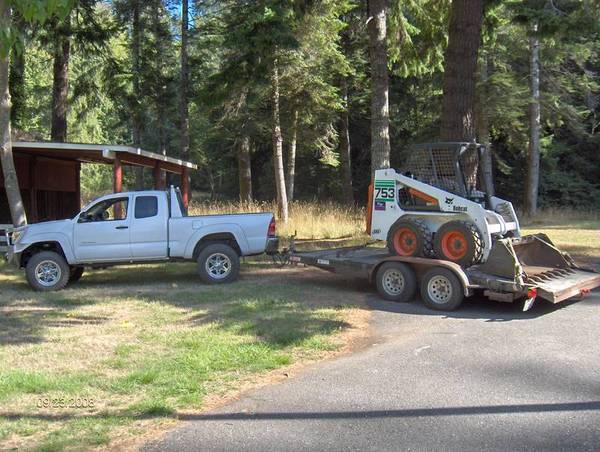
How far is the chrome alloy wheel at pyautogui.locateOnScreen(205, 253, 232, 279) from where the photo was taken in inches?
465

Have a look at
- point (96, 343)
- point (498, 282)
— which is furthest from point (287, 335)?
point (498, 282)

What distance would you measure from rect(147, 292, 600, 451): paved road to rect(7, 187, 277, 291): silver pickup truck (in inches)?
185

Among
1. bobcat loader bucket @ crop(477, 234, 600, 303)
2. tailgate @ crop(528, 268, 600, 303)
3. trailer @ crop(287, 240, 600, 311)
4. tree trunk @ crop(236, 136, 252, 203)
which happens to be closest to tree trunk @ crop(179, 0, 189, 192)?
Answer: tree trunk @ crop(236, 136, 252, 203)

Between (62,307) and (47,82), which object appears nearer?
(62,307)

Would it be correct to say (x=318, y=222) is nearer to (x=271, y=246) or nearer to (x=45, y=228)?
(x=271, y=246)

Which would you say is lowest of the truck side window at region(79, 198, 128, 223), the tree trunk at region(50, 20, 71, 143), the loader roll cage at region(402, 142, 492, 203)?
the truck side window at region(79, 198, 128, 223)

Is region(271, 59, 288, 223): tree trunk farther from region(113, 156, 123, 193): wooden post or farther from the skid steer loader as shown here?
the skid steer loader

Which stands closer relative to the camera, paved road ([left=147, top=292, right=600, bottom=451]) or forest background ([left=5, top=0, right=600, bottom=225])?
paved road ([left=147, top=292, right=600, bottom=451])

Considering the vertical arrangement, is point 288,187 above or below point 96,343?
above

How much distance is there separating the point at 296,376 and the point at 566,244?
1287cm

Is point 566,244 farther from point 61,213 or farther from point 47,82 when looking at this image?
point 47,82

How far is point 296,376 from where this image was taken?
20.1 ft

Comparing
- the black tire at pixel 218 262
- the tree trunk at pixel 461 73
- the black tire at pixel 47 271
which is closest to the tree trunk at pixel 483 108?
the tree trunk at pixel 461 73

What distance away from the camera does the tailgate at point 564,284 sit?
27.5 feet
